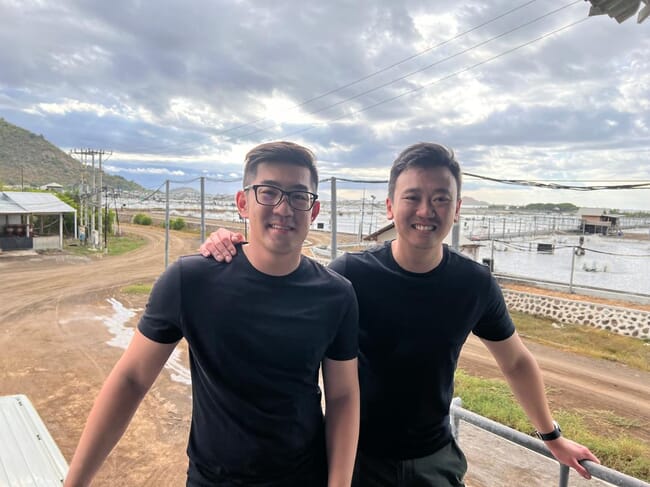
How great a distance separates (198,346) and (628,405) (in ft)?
27.3

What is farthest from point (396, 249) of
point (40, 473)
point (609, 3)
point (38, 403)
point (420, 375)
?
point (38, 403)

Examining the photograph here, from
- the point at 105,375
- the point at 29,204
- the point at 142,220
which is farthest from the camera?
the point at 142,220

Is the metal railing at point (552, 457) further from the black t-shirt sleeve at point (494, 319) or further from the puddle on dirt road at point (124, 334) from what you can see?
the puddle on dirt road at point (124, 334)

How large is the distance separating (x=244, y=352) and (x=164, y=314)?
0.29 m

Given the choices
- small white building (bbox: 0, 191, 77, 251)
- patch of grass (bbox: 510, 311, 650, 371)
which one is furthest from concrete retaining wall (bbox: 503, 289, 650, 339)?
small white building (bbox: 0, 191, 77, 251)

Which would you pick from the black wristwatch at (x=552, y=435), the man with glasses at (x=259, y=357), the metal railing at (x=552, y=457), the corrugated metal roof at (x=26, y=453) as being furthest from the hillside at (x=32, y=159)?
the black wristwatch at (x=552, y=435)

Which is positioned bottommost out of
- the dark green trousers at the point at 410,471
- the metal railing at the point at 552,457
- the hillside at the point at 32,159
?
the dark green trousers at the point at 410,471

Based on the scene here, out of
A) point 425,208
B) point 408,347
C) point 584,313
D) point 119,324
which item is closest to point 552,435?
point 408,347

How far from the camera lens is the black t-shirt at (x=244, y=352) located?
1393mm

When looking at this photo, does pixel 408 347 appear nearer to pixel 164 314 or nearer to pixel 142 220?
pixel 164 314

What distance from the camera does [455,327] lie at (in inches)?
66.4

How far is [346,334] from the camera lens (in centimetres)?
152

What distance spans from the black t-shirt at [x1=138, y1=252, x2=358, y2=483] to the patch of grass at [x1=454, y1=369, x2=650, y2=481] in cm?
462

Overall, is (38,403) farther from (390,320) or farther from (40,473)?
(390,320)
